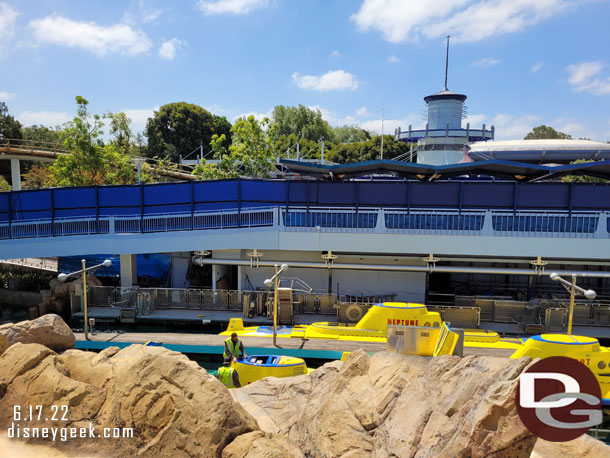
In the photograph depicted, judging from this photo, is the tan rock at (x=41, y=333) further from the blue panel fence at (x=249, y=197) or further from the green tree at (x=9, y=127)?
the green tree at (x=9, y=127)

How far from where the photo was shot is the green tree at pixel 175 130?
213ft

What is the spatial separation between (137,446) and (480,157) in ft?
133

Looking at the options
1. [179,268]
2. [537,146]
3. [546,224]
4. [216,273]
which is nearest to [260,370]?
[216,273]

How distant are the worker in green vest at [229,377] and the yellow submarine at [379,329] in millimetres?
4417

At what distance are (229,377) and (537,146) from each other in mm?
46554

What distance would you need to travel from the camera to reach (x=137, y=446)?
8688mm

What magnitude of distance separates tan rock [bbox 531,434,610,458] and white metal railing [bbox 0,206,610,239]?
628 inches

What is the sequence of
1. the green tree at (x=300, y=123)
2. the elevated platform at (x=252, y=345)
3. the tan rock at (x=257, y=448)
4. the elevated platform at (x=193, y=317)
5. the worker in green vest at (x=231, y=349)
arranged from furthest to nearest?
1. the green tree at (x=300, y=123)
2. the elevated platform at (x=193, y=317)
3. the elevated platform at (x=252, y=345)
4. the worker in green vest at (x=231, y=349)
5. the tan rock at (x=257, y=448)

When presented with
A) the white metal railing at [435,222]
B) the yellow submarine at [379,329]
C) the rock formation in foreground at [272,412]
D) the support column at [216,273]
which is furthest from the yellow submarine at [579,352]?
the support column at [216,273]

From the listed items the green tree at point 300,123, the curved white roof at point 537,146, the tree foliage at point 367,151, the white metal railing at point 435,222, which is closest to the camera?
the white metal railing at point 435,222

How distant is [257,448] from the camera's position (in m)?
7.94

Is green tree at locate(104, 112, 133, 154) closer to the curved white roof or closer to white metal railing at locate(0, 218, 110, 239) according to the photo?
white metal railing at locate(0, 218, 110, 239)

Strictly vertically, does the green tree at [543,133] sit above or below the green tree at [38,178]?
above

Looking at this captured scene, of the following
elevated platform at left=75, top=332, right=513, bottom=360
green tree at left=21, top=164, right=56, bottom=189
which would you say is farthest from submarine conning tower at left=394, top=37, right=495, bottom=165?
green tree at left=21, top=164, right=56, bottom=189
